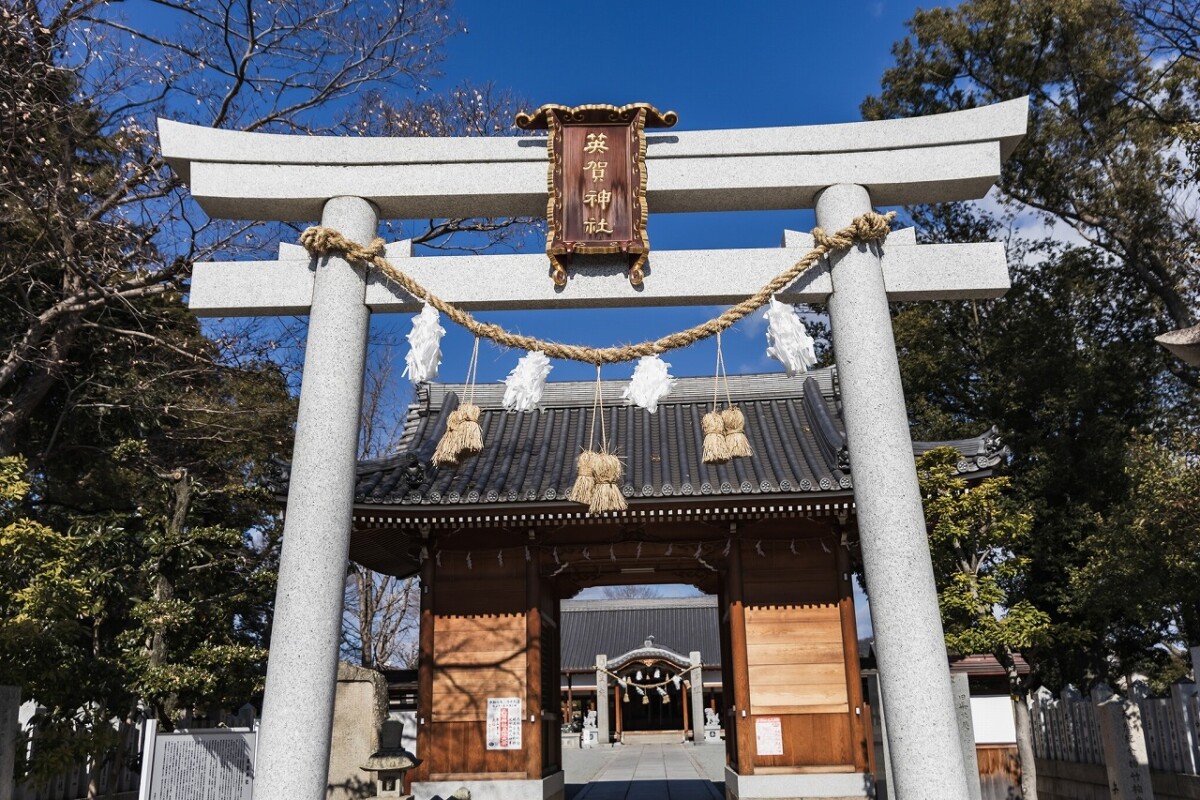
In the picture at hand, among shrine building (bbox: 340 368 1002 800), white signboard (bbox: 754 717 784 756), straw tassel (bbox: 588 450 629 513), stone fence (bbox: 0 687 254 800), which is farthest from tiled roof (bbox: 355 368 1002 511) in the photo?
straw tassel (bbox: 588 450 629 513)

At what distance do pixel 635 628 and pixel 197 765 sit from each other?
87.1ft

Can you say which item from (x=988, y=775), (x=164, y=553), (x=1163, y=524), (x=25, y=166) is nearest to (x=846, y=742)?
(x=988, y=775)

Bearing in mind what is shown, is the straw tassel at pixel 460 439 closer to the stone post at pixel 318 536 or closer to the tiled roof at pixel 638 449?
the stone post at pixel 318 536

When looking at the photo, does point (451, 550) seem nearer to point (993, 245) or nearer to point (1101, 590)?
Result: point (993, 245)

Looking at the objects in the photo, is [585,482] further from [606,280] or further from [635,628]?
[635,628]

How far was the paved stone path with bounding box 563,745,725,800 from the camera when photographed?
52.8 feet

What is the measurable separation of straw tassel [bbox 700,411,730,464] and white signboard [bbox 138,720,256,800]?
20.2 ft

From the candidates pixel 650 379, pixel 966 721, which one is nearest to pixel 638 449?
pixel 966 721

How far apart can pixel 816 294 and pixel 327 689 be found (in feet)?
12.7

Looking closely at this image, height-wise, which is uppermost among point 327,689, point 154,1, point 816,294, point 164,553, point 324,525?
point 154,1

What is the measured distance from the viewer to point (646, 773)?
20.4 m

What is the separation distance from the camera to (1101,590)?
46.3 ft

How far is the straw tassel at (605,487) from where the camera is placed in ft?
18.6

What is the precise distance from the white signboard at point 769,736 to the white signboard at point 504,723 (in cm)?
294
